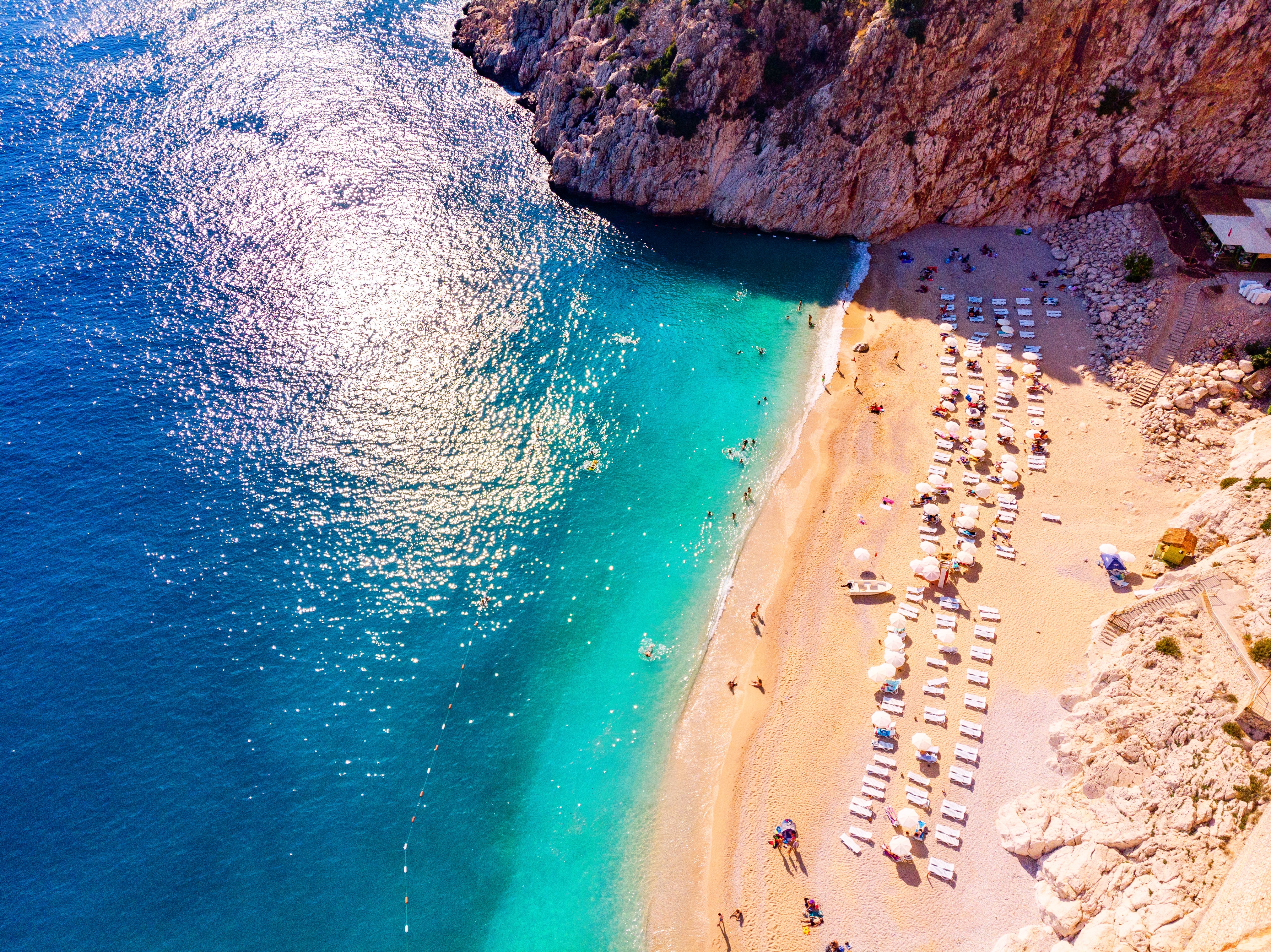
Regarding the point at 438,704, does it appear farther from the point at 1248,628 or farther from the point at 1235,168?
the point at 1235,168

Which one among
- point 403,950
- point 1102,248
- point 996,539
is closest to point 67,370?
point 403,950

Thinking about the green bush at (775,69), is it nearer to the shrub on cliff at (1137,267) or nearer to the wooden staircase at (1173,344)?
the shrub on cliff at (1137,267)

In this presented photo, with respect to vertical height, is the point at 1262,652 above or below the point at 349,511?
above

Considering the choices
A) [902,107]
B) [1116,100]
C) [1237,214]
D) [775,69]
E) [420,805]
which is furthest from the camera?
[775,69]

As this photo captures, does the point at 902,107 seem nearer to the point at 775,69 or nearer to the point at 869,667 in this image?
the point at 775,69

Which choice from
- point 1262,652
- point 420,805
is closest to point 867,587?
point 1262,652
